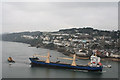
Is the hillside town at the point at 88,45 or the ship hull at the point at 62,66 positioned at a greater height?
the hillside town at the point at 88,45

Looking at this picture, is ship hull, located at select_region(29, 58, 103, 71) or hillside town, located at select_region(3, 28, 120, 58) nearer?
ship hull, located at select_region(29, 58, 103, 71)

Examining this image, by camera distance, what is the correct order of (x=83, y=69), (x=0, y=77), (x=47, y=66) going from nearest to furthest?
(x=0, y=77)
(x=83, y=69)
(x=47, y=66)

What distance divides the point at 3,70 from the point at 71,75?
342 centimetres

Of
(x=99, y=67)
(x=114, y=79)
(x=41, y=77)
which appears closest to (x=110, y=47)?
(x=99, y=67)

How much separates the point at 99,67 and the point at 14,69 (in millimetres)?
4418

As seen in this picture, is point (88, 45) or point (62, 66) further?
point (88, 45)

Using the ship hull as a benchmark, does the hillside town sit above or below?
above

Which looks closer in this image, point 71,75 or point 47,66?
point 71,75

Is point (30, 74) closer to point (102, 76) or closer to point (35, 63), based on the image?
point (35, 63)

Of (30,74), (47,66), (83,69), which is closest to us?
(30,74)

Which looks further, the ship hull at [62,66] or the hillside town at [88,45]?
the hillside town at [88,45]

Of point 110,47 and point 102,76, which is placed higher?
point 110,47

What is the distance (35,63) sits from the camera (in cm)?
968

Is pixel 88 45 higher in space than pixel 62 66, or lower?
higher
